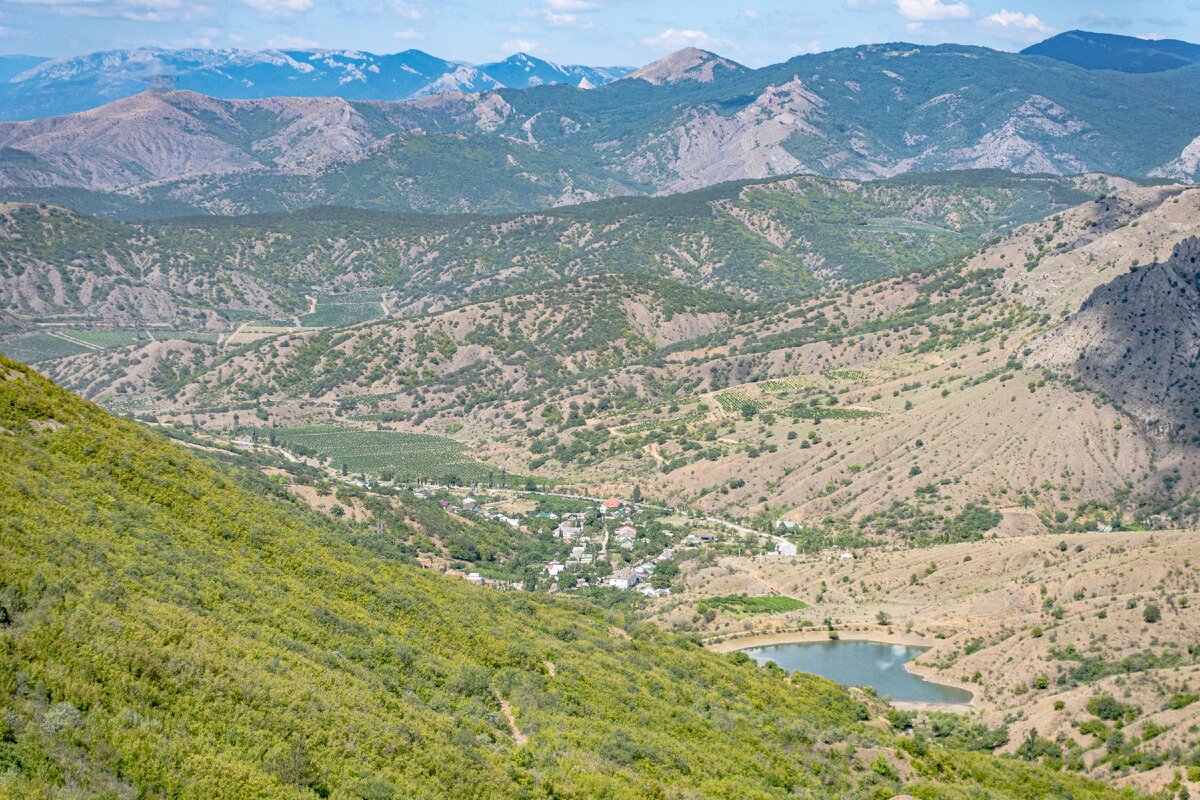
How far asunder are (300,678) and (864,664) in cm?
5837

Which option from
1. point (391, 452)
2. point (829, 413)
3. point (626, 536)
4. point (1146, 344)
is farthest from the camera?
point (391, 452)

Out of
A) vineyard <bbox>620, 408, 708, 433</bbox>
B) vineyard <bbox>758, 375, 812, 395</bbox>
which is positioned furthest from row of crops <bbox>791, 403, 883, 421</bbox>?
vineyard <bbox>620, 408, 708, 433</bbox>

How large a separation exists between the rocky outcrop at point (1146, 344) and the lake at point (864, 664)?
58.8 meters

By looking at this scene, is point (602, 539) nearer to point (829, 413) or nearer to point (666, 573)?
point (666, 573)

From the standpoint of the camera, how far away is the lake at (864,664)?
81.7 m

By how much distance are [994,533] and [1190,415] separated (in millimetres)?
32711

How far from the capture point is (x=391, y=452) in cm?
17475

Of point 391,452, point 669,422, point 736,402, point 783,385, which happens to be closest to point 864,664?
point 669,422

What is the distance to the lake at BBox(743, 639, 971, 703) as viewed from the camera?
81.7 m

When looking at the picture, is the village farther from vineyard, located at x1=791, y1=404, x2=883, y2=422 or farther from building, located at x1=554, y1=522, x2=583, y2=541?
vineyard, located at x1=791, y1=404, x2=883, y2=422

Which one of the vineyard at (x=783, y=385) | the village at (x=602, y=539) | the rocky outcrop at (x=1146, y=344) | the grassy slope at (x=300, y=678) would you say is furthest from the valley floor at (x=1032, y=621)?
the vineyard at (x=783, y=385)

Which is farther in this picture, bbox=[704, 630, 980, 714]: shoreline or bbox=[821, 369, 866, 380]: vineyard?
bbox=[821, 369, 866, 380]: vineyard

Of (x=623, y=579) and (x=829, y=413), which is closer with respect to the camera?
(x=623, y=579)

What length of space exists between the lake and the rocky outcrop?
193ft
